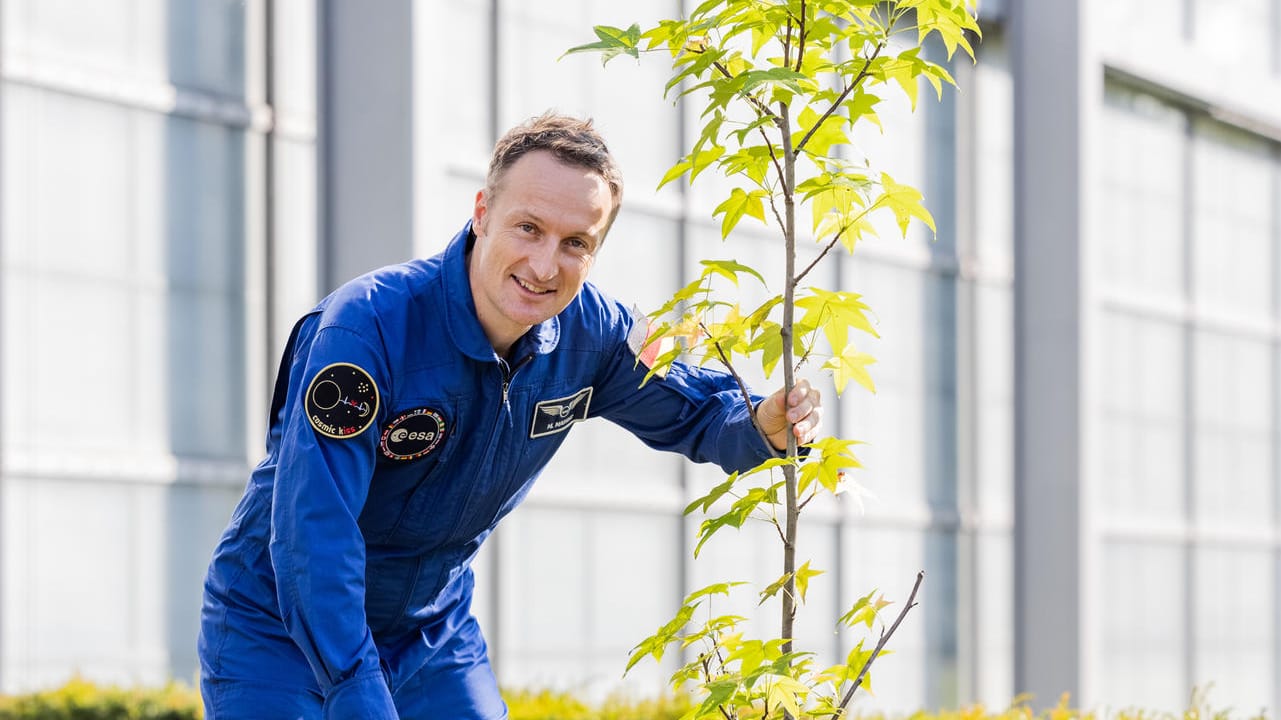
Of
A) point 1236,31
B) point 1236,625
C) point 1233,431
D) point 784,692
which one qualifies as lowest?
point 1236,625

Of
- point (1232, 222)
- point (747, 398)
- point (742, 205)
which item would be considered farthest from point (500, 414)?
point (1232, 222)

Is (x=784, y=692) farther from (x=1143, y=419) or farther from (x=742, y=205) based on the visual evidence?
(x=1143, y=419)

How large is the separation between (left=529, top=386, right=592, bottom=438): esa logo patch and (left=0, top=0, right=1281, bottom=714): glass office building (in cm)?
236

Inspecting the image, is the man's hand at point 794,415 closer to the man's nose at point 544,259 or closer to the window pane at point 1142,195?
the man's nose at point 544,259

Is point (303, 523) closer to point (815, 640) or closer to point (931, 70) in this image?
point (931, 70)

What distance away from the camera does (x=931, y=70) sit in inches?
99.0

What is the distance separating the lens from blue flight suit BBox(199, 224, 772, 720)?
2217 mm

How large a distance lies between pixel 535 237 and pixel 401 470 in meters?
0.44

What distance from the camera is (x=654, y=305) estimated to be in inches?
334

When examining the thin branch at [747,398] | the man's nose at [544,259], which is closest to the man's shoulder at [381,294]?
the man's nose at [544,259]

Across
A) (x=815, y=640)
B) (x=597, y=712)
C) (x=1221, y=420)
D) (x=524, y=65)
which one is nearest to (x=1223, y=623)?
(x=1221, y=420)

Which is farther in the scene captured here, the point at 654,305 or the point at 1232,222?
the point at 1232,222

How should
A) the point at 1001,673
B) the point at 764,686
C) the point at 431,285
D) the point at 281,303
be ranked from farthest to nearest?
the point at 1001,673, the point at 281,303, the point at 431,285, the point at 764,686

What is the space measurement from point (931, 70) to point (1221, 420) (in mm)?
11289
